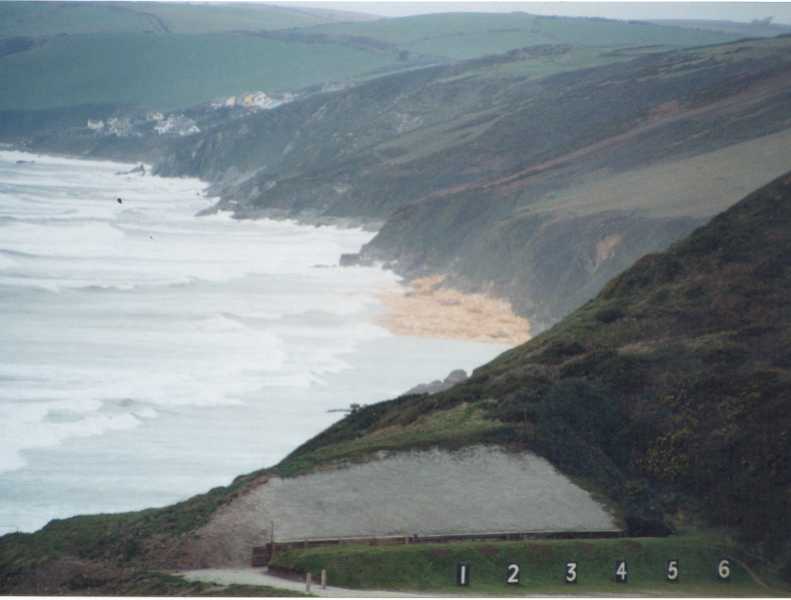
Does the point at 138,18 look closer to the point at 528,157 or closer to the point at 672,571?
the point at 528,157

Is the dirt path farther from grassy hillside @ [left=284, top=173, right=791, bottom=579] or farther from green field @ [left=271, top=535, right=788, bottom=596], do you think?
grassy hillside @ [left=284, top=173, right=791, bottom=579]

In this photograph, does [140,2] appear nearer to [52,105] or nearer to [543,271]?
[52,105]

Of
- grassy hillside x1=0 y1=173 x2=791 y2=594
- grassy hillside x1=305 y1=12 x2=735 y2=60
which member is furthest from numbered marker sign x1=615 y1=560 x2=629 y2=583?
grassy hillside x1=305 y1=12 x2=735 y2=60

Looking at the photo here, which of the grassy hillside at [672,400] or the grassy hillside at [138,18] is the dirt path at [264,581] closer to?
the grassy hillside at [672,400]

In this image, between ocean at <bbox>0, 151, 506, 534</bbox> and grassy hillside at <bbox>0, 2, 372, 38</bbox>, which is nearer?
ocean at <bbox>0, 151, 506, 534</bbox>

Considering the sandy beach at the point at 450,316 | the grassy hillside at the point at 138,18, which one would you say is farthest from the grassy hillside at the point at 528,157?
the grassy hillside at the point at 138,18

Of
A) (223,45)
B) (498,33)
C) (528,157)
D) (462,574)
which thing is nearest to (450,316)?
(462,574)
